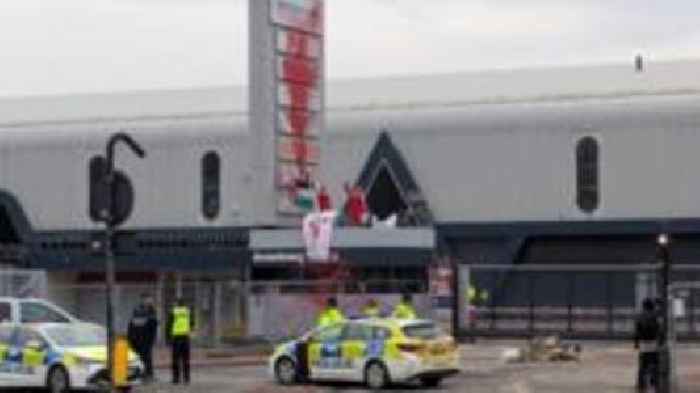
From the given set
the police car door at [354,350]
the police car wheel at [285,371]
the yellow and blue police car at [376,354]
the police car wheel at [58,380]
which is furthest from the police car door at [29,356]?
the police car door at [354,350]

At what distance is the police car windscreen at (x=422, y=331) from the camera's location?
105 feet

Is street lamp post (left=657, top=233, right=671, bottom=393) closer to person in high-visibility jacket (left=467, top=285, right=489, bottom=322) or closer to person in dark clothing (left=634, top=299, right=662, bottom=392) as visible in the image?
person in dark clothing (left=634, top=299, right=662, bottom=392)

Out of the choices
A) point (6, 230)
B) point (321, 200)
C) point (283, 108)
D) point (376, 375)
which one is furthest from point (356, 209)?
point (376, 375)

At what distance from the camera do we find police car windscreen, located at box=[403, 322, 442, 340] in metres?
32.1

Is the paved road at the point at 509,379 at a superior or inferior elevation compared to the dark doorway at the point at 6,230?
inferior

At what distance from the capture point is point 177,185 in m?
74.6

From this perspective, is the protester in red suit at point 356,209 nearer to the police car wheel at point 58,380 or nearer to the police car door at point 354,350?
the police car door at point 354,350

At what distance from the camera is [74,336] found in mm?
31234

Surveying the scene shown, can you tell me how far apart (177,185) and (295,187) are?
20.4 m

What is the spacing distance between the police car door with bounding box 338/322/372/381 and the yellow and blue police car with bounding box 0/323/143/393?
385 centimetres

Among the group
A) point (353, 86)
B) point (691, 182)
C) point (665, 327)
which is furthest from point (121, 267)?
point (665, 327)

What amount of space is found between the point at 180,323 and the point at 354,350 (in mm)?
3697

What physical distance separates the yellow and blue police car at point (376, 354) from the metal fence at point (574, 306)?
1503cm

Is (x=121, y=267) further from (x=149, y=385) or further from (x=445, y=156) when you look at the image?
(x=149, y=385)
